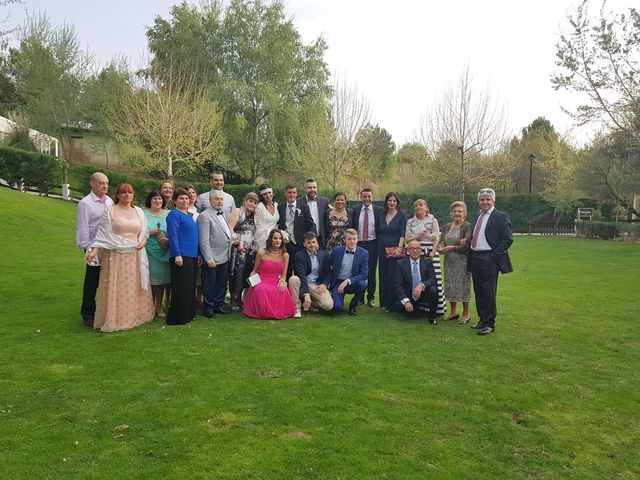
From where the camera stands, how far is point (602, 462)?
3.25m

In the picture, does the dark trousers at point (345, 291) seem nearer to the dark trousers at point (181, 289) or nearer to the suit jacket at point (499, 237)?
the suit jacket at point (499, 237)

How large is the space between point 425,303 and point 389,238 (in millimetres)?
1190

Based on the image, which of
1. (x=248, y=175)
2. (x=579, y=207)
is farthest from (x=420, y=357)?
(x=579, y=207)

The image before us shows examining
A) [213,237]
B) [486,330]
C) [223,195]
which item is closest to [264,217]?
[223,195]

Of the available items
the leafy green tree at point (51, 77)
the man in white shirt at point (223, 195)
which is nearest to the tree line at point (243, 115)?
the leafy green tree at point (51, 77)

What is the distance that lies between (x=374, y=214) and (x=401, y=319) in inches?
69.5

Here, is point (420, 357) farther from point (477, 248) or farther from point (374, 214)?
point (374, 214)

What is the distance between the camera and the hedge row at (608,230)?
2325cm

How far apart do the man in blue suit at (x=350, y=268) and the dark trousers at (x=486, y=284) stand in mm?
1670

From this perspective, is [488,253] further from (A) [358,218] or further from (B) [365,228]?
(A) [358,218]

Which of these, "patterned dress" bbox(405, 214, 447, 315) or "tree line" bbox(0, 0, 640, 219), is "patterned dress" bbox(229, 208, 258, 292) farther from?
"tree line" bbox(0, 0, 640, 219)

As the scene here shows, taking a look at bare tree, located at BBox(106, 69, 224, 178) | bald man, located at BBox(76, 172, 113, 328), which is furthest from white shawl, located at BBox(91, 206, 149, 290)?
bare tree, located at BBox(106, 69, 224, 178)

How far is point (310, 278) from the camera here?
736 cm

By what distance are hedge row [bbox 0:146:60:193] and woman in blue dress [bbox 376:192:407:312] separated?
22425 mm
